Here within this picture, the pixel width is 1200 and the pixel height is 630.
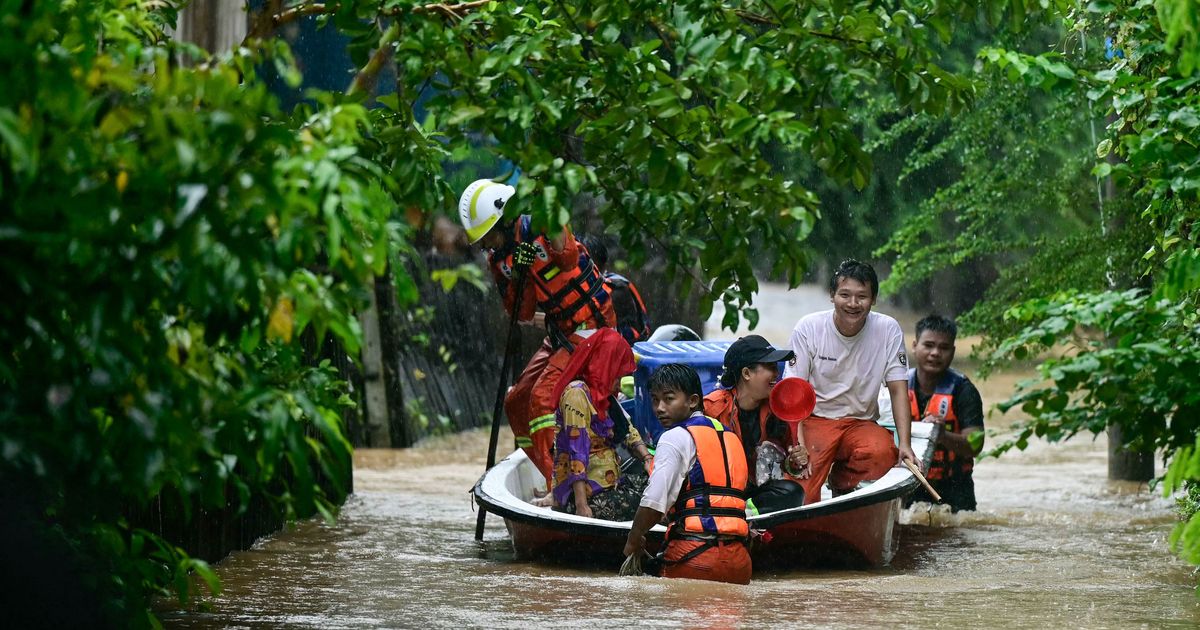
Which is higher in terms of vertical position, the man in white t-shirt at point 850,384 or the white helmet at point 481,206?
the white helmet at point 481,206

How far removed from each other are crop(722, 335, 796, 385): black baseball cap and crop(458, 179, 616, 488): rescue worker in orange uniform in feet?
2.95

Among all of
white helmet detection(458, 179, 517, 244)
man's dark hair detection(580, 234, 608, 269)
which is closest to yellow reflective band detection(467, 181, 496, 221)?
white helmet detection(458, 179, 517, 244)

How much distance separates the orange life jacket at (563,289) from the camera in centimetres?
797

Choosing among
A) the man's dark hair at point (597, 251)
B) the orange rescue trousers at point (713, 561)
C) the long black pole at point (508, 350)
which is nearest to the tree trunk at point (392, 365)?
the long black pole at point (508, 350)

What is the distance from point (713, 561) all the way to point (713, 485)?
1.17ft

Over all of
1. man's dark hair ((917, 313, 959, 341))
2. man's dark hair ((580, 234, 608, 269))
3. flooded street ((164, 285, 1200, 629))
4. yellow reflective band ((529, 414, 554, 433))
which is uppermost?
man's dark hair ((580, 234, 608, 269))

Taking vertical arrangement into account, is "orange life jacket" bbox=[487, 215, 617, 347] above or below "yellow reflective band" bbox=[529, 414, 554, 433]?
above

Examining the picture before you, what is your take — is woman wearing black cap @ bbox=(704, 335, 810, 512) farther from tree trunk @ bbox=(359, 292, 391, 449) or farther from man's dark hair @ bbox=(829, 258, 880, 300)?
tree trunk @ bbox=(359, 292, 391, 449)

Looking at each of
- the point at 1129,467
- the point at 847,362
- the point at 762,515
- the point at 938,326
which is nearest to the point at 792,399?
the point at 762,515

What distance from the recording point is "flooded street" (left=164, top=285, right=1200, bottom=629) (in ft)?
19.8

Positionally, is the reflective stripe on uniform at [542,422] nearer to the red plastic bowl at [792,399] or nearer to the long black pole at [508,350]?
the long black pole at [508,350]

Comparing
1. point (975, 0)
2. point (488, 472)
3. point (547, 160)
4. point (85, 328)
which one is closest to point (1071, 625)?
point (975, 0)

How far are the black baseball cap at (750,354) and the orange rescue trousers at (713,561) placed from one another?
3.68 ft

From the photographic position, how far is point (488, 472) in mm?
8406
